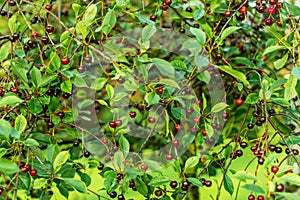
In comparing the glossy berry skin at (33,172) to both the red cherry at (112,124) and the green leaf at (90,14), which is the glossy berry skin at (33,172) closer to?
the red cherry at (112,124)

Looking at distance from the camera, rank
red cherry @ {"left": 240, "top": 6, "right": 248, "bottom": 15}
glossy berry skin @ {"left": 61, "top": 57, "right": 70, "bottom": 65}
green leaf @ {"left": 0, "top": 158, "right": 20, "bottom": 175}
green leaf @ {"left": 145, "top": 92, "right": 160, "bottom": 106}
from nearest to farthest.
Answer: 1. green leaf @ {"left": 0, "top": 158, "right": 20, "bottom": 175}
2. green leaf @ {"left": 145, "top": 92, "right": 160, "bottom": 106}
3. glossy berry skin @ {"left": 61, "top": 57, "right": 70, "bottom": 65}
4. red cherry @ {"left": 240, "top": 6, "right": 248, "bottom": 15}

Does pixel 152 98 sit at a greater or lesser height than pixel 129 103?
greater

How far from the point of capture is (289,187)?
2.64 metres

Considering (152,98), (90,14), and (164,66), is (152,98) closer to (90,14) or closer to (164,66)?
(164,66)

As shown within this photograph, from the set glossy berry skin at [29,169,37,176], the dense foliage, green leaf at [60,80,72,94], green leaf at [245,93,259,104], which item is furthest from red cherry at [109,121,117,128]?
green leaf at [245,93,259,104]

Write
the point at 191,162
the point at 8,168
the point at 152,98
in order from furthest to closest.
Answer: the point at 191,162
the point at 152,98
the point at 8,168

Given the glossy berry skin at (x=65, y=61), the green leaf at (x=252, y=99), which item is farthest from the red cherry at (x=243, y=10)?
the glossy berry skin at (x=65, y=61)

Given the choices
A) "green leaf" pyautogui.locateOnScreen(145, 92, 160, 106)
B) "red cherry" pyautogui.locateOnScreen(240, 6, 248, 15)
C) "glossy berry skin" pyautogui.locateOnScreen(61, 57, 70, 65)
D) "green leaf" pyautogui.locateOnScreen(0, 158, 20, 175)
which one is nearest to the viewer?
"green leaf" pyautogui.locateOnScreen(0, 158, 20, 175)

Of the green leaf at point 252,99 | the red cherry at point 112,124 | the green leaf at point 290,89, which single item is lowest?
the red cherry at point 112,124

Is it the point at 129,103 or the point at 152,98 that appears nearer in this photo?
the point at 152,98

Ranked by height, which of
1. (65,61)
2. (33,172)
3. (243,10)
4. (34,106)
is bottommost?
(33,172)

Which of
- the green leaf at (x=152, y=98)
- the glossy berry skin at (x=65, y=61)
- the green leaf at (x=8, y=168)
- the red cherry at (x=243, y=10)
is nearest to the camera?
the green leaf at (x=8, y=168)

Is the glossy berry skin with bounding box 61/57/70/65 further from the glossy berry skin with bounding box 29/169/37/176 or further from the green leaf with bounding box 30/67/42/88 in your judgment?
the glossy berry skin with bounding box 29/169/37/176

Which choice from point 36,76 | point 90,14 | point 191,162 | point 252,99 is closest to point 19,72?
point 36,76
